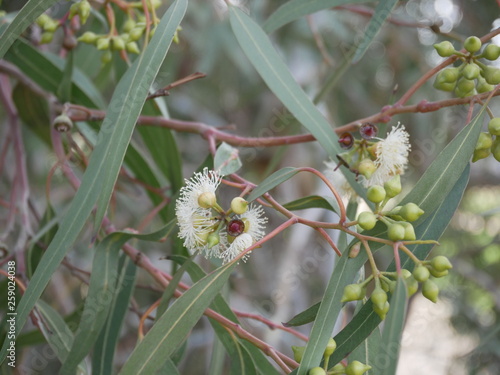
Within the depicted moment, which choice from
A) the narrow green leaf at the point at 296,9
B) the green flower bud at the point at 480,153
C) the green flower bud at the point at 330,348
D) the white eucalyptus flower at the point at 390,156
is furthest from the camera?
the narrow green leaf at the point at 296,9

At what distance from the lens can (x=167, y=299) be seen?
0.92m

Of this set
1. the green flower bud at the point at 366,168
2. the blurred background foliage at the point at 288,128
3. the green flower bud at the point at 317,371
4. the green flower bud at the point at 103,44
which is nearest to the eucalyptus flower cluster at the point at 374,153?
the green flower bud at the point at 366,168

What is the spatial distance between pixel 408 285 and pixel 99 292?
0.54m

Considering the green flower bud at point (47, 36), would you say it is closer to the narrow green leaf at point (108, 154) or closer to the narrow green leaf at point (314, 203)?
the narrow green leaf at point (108, 154)

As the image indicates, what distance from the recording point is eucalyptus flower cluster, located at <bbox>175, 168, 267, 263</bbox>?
2.65ft

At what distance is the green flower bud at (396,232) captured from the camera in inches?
27.9

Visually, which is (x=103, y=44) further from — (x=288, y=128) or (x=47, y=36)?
(x=288, y=128)

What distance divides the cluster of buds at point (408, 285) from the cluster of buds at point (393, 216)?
0.13 feet

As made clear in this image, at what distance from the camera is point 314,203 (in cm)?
96

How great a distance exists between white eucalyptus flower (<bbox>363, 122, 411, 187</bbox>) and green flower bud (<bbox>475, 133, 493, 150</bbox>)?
0.13m

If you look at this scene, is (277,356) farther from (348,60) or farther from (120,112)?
(348,60)

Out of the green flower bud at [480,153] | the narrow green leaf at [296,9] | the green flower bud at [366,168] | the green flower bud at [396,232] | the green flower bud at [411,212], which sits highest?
the narrow green leaf at [296,9]

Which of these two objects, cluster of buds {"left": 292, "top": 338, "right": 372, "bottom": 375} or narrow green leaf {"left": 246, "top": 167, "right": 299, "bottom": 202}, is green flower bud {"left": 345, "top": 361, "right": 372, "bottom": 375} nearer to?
cluster of buds {"left": 292, "top": 338, "right": 372, "bottom": 375}

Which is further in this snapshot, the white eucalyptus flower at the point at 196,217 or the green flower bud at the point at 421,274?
the white eucalyptus flower at the point at 196,217
